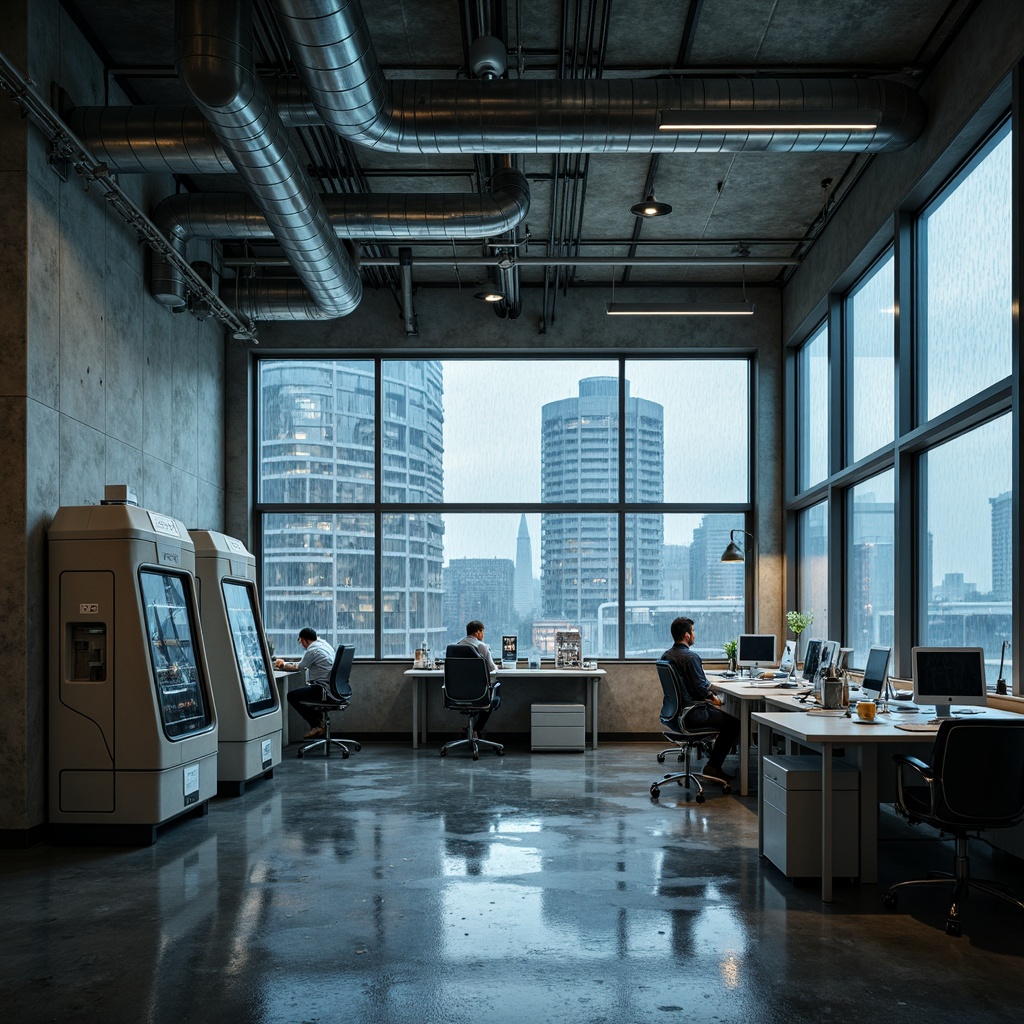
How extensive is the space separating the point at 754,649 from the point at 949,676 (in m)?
3.97

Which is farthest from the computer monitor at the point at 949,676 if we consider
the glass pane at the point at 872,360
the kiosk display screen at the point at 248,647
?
the kiosk display screen at the point at 248,647

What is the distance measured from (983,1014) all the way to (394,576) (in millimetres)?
7915

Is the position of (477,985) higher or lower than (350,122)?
lower

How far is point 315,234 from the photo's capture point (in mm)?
6809

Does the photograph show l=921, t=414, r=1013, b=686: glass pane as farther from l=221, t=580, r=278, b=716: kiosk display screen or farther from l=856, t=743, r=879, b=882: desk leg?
l=221, t=580, r=278, b=716: kiosk display screen

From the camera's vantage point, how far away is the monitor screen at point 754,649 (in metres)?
9.09

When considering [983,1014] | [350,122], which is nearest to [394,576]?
[350,122]

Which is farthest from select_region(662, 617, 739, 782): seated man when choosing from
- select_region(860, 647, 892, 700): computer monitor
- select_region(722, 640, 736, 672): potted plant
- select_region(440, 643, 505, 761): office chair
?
select_region(440, 643, 505, 761): office chair

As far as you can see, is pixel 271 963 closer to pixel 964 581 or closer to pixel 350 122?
pixel 350 122

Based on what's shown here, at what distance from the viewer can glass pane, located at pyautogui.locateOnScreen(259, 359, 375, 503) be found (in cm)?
1064

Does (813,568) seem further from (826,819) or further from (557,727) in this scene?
(826,819)

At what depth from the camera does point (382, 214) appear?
7.26 m

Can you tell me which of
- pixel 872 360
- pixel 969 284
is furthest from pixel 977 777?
pixel 872 360

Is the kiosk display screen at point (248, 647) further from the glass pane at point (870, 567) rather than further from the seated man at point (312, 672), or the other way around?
the glass pane at point (870, 567)
